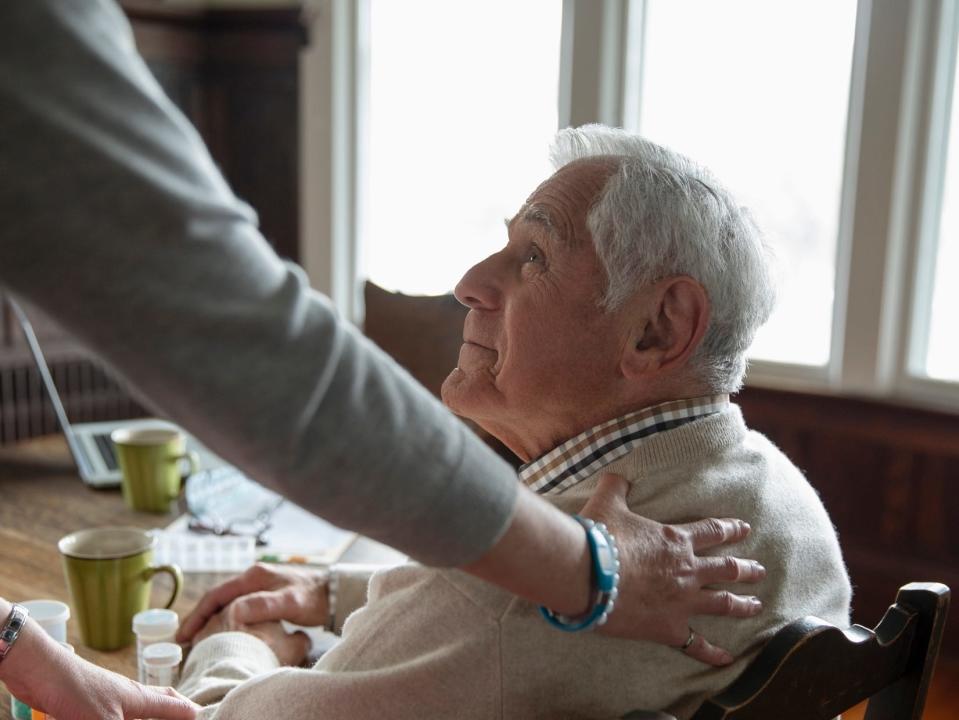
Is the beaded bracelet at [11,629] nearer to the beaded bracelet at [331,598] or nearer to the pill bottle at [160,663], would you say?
the pill bottle at [160,663]

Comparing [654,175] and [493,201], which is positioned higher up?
[654,175]

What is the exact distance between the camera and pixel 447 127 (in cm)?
382

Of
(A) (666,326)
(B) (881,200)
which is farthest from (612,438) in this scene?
(B) (881,200)

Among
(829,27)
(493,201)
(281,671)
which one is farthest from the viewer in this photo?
(493,201)

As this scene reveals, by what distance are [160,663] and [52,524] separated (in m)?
0.61

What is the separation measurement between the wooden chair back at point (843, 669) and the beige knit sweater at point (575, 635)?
0.08 meters

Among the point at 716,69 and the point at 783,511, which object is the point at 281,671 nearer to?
the point at 783,511

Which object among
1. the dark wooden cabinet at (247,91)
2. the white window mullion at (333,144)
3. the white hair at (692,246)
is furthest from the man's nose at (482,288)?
the dark wooden cabinet at (247,91)

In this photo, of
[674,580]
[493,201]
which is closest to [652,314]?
[674,580]

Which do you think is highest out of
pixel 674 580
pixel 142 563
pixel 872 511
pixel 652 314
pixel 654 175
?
pixel 654 175

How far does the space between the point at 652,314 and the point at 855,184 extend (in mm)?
2150

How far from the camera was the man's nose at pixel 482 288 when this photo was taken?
3.86 feet

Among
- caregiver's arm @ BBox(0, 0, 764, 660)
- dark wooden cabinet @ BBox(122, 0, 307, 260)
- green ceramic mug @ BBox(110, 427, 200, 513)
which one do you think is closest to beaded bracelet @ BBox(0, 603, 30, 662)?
caregiver's arm @ BBox(0, 0, 764, 660)

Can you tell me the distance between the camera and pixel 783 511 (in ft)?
3.22
